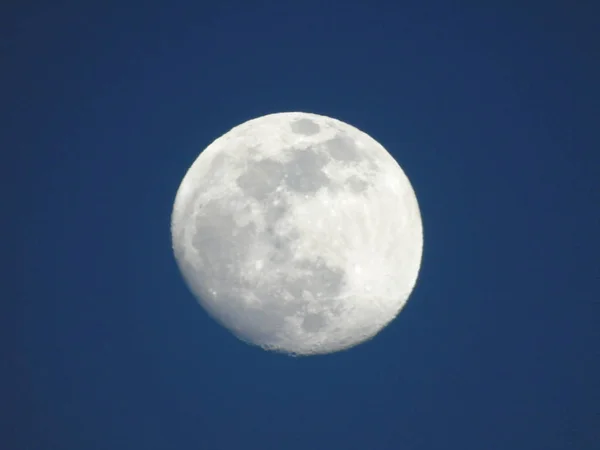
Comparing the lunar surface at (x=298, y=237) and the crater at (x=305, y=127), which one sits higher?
the crater at (x=305, y=127)

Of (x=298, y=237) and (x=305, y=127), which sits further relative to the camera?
(x=305, y=127)

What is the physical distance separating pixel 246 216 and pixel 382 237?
1.97m

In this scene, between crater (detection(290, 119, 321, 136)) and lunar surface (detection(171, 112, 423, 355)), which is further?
crater (detection(290, 119, 321, 136))

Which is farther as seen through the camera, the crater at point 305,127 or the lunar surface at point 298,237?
the crater at point 305,127

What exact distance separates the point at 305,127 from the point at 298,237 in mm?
2055

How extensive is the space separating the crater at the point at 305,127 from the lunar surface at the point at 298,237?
0.06 ft

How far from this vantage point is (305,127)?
9.62 metres

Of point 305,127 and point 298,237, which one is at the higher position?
point 305,127

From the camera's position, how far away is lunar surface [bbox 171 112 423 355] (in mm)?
8492

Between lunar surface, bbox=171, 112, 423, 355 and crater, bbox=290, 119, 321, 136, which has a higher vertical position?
crater, bbox=290, 119, 321, 136

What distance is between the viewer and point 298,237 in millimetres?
8422

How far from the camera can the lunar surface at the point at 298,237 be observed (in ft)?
27.9

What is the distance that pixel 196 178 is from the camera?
31.6 ft

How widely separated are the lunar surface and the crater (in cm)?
2
